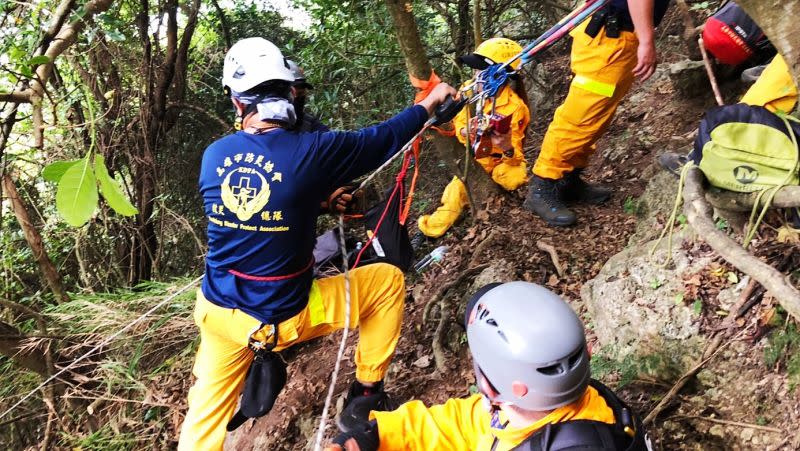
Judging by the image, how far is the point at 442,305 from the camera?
3807 millimetres

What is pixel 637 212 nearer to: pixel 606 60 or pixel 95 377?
pixel 606 60

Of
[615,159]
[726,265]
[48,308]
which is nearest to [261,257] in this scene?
[726,265]

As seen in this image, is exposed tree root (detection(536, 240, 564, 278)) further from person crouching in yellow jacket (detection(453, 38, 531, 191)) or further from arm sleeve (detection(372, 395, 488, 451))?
arm sleeve (detection(372, 395, 488, 451))

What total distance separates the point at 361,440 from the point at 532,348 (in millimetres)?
793

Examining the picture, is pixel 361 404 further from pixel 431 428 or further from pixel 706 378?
pixel 706 378

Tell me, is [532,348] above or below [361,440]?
above

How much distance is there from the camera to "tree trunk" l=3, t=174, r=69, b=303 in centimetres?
388

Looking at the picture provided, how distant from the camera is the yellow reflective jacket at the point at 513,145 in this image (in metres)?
4.25

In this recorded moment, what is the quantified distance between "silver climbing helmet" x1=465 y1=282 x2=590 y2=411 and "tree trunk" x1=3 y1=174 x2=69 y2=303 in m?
3.89

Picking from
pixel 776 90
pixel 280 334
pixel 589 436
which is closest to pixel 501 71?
pixel 776 90

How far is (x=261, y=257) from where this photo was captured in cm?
258

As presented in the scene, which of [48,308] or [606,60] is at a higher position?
[606,60]

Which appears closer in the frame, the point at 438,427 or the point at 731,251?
the point at 731,251

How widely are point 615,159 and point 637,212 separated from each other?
42.4 inches
